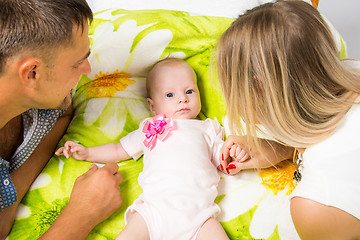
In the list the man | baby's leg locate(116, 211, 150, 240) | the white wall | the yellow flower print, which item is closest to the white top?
baby's leg locate(116, 211, 150, 240)

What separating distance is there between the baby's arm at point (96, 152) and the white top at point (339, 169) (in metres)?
0.67

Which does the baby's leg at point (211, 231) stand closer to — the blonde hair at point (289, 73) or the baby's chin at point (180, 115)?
the blonde hair at point (289, 73)

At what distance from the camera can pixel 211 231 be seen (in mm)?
1090

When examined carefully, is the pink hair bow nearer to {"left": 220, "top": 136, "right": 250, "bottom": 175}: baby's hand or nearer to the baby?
the baby

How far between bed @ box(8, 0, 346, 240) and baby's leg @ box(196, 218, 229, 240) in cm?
8

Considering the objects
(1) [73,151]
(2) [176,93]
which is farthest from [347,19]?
(1) [73,151]

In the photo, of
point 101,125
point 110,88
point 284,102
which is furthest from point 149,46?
point 284,102

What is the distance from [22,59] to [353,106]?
861mm

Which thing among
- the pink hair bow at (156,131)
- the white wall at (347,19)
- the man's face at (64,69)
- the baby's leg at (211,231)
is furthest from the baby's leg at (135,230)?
the white wall at (347,19)

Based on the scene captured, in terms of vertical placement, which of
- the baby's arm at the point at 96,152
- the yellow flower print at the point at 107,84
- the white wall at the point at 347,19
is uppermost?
the white wall at the point at 347,19

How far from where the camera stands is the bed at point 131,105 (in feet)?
4.01

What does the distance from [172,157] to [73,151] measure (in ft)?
1.21

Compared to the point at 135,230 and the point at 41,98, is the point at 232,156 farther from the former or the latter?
the point at 41,98

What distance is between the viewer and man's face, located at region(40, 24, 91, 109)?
39.9 inches
